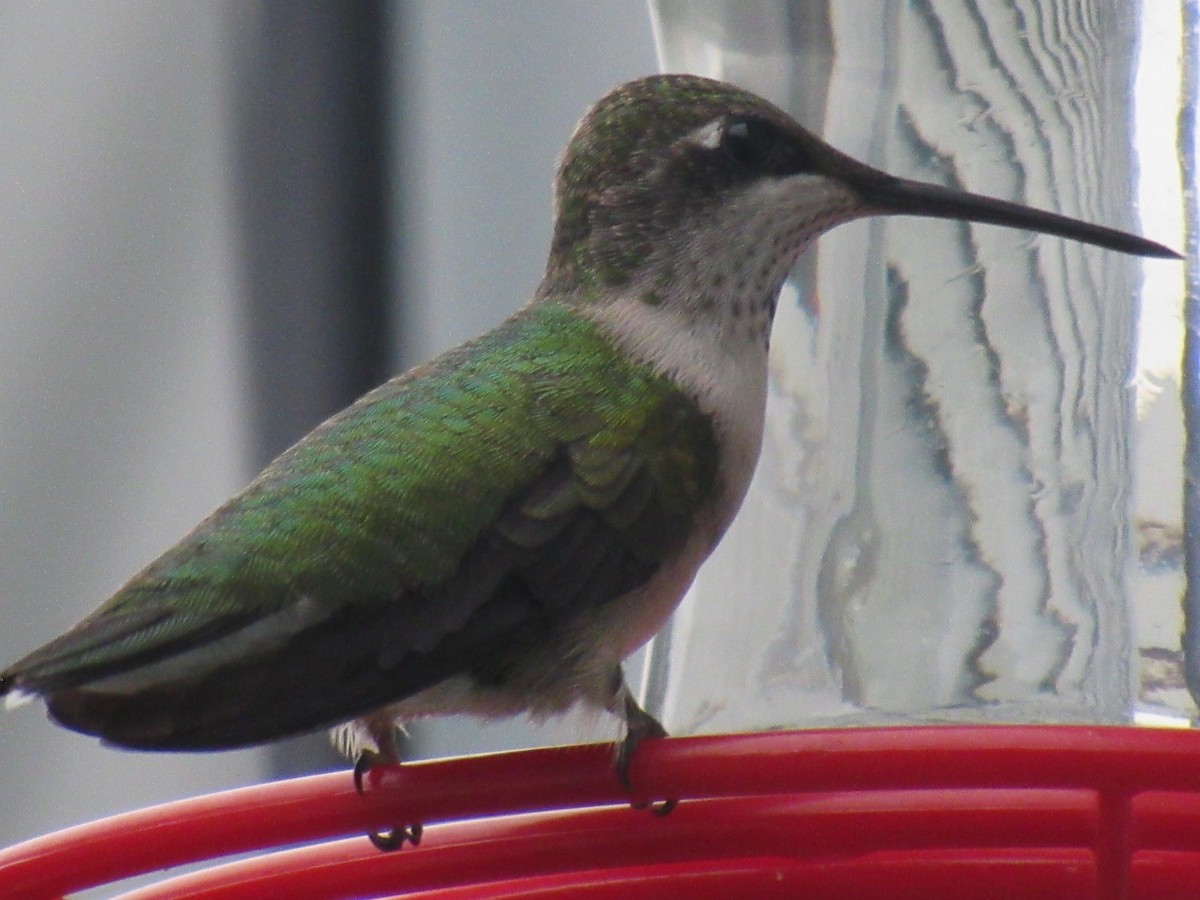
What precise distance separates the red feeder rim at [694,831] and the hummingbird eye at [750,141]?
0.93 m

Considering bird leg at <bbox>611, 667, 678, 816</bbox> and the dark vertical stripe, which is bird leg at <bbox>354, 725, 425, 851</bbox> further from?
the dark vertical stripe

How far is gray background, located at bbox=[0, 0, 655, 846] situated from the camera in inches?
194

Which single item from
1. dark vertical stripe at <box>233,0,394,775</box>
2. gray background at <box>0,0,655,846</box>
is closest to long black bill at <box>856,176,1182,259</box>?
gray background at <box>0,0,655,846</box>

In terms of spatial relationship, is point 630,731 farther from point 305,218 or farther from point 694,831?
point 305,218

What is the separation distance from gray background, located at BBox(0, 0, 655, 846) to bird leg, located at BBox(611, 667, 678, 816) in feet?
9.45

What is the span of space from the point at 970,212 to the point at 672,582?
1.82 feet

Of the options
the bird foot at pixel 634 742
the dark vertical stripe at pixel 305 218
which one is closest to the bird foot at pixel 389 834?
the bird foot at pixel 634 742

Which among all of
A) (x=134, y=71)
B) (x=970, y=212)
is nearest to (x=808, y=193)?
(x=970, y=212)

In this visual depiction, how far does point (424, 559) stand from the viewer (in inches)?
78.7

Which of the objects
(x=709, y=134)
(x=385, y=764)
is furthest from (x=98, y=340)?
(x=385, y=764)

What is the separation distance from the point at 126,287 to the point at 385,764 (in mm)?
3207

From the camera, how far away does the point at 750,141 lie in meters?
2.42

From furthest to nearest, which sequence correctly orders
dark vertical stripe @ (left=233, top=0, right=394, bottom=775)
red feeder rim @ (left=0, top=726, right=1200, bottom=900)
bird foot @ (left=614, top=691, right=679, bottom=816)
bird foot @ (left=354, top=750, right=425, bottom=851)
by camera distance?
dark vertical stripe @ (left=233, top=0, right=394, bottom=775) → bird foot @ (left=354, top=750, right=425, bottom=851) → bird foot @ (left=614, top=691, right=679, bottom=816) → red feeder rim @ (left=0, top=726, right=1200, bottom=900)

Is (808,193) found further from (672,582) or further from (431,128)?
(431,128)
